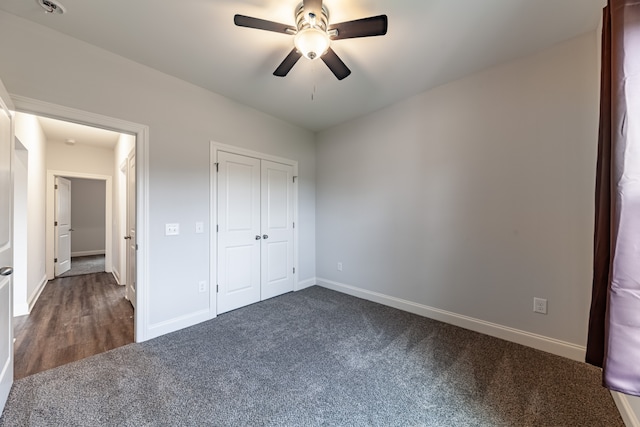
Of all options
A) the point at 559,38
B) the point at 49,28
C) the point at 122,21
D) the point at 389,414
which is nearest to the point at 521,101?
the point at 559,38

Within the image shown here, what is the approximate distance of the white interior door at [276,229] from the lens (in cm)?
352

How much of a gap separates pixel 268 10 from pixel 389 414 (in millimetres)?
2767

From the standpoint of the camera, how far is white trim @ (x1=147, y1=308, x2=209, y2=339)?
2.43 metres

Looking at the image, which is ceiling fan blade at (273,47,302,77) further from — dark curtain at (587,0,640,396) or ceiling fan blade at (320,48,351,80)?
dark curtain at (587,0,640,396)

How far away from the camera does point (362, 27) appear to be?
157 cm

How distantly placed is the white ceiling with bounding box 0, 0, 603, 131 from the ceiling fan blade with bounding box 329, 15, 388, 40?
0.80ft

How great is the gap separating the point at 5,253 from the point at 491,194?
12.3 ft

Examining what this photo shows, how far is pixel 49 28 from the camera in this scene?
192 cm

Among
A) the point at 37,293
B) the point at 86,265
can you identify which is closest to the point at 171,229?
the point at 37,293

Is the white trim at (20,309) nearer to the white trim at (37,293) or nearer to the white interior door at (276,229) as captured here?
the white trim at (37,293)

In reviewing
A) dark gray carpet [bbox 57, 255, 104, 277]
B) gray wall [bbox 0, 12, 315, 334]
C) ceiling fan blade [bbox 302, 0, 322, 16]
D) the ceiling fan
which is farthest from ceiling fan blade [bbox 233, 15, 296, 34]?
dark gray carpet [bbox 57, 255, 104, 277]

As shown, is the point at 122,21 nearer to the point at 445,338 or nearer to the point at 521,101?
the point at 521,101

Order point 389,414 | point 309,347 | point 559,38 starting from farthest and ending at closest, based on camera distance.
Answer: point 309,347
point 559,38
point 389,414

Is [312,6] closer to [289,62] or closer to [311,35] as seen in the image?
[311,35]
